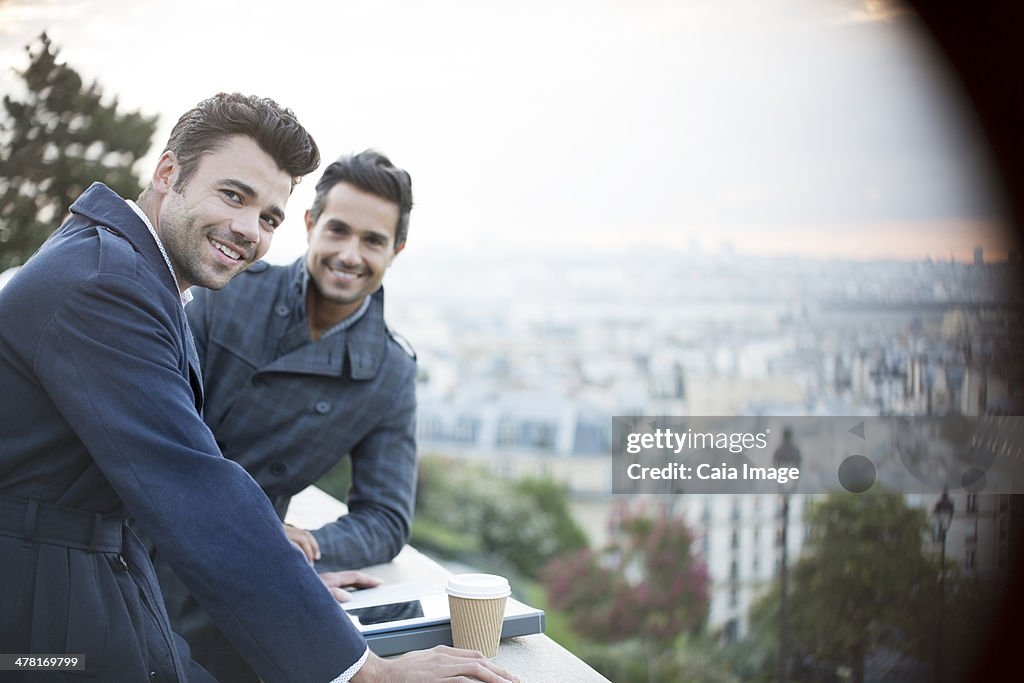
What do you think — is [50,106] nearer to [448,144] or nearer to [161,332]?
[161,332]

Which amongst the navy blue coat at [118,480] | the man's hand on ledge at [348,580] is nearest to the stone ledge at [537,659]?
the man's hand on ledge at [348,580]

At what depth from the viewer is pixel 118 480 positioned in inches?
32.9

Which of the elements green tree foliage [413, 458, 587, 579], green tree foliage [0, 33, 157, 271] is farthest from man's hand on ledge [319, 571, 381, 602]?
green tree foliage [413, 458, 587, 579]

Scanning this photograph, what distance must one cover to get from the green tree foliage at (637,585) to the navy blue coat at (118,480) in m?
15.3

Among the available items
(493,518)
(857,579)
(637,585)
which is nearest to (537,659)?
(857,579)

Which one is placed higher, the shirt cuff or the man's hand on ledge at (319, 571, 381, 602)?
the shirt cuff

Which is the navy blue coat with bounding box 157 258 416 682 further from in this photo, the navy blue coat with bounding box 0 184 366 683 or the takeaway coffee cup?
the navy blue coat with bounding box 0 184 366 683

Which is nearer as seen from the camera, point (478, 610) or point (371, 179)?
point (478, 610)

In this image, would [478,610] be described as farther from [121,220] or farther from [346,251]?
[346,251]

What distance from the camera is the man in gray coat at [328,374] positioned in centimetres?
160

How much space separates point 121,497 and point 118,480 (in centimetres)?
2

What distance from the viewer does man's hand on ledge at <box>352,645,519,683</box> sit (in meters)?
0.91

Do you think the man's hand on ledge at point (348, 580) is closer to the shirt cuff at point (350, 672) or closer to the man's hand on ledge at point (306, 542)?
the man's hand on ledge at point (306, 542)

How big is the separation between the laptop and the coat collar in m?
0.48
